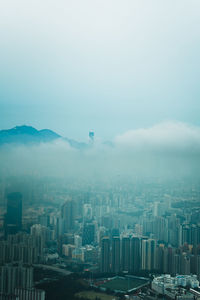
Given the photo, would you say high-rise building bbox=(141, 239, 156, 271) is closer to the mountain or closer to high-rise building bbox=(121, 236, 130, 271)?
high-rise building bbox=(121, 236, 130, 271)

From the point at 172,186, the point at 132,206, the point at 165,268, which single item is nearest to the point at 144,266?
the point at 165,268

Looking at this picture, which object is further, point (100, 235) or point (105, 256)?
point (100, 235)

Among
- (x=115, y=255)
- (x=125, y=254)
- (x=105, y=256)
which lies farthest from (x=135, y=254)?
(x=105, y=256)

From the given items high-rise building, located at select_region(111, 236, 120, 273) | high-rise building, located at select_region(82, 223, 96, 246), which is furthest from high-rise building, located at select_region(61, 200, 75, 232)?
high-rise building, located at select_region(111, 236, 120, 273)

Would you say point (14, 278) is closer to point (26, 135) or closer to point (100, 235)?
point (100, 235)

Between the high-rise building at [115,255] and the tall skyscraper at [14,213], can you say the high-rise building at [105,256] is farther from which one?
the tall skyscraper at [14,213]

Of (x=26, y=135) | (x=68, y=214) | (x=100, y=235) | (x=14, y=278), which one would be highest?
(x=26, y=135)

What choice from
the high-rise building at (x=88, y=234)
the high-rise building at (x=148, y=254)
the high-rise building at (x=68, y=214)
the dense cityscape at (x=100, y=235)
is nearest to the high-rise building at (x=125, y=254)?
the dense cityscape at (x=100, y=235)
